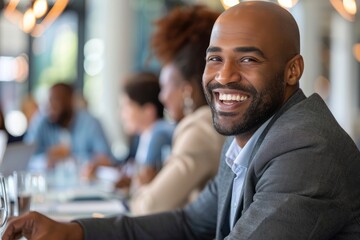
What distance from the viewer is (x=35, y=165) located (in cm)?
509

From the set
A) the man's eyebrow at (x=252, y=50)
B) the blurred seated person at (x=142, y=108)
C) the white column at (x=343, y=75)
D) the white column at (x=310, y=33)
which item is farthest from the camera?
the white column at (x=343, y=75)

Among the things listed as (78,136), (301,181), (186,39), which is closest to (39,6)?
(186,39)

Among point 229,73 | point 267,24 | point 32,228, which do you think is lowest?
point 32,228

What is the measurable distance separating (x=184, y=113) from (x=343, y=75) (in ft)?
44.8

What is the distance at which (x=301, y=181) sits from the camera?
1425 mm

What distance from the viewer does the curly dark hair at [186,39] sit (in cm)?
335

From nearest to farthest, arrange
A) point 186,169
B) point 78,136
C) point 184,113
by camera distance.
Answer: point 186,169
point 184,113
point 78,136

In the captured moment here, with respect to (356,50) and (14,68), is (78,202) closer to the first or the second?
(14,68)

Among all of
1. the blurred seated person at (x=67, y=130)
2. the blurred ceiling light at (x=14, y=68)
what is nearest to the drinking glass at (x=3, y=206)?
the blurred seated person at (x=67, y=130)

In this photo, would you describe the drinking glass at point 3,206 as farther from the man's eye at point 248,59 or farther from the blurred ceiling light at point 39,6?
the blurred ceiling light at point 39,6

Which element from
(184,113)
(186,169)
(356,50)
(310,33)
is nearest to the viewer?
(186,169)

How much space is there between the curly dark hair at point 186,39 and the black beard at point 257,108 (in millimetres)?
1616

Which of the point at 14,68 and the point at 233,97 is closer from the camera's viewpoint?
the point at 233,97

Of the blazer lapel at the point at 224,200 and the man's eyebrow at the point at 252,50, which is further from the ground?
the man's eyebrow at the point at 252,50
